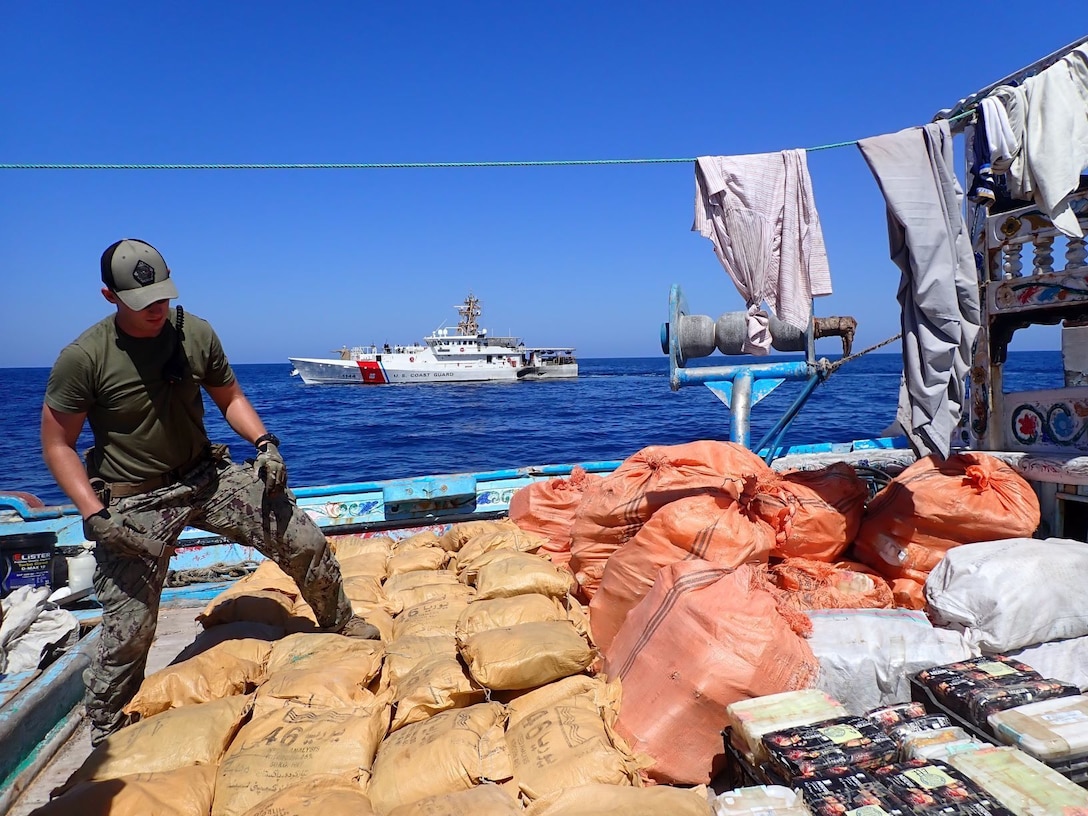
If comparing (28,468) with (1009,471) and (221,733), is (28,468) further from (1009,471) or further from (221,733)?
(1009,471)

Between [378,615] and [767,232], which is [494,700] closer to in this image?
[378,615]

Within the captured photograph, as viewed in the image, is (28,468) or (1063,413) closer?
(1063,413)

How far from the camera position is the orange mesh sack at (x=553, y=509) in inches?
181

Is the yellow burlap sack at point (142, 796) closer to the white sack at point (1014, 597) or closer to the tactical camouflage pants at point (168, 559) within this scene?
the tactical camouflage pants at point (168, 559)

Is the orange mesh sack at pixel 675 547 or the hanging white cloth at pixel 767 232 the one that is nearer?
the orange mesh sack at pixel 675 547

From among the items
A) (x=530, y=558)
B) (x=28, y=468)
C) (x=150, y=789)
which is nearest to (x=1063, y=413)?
(x=530, y=558)

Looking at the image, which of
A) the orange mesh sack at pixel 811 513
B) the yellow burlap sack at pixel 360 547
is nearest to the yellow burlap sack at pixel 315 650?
the yellow burlap sack at pixel 360 547

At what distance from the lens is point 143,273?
2.61 m

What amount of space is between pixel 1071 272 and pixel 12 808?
5.66 metres

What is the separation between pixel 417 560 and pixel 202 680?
1743 millimetres

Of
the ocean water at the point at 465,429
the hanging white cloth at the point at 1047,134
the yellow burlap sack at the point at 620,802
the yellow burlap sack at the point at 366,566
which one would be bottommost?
the ocean water at the point at 465,429

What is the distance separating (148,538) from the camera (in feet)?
9.09

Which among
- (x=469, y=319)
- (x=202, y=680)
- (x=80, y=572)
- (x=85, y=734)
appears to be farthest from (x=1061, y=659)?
(x=469, y=319)

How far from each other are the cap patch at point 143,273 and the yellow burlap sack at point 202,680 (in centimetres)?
156
